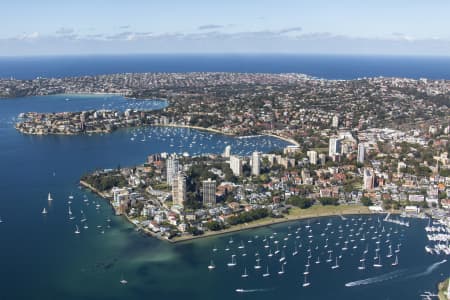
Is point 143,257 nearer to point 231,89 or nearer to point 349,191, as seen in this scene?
point 349,191

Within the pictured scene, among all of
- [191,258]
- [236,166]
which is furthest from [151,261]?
[236,166]

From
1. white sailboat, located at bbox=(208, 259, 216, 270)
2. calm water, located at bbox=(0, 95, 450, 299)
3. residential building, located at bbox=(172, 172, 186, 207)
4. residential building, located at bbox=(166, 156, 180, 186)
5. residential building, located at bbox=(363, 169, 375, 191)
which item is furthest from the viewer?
residential building, located at bbox=(166, 156, 180, 186)

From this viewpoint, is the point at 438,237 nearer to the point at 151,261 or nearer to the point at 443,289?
the point at 443,289

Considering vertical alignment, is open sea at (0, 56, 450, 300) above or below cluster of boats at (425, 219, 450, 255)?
below

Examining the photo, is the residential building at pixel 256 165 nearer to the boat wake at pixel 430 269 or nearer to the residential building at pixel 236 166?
the residential building at pixel 236 166

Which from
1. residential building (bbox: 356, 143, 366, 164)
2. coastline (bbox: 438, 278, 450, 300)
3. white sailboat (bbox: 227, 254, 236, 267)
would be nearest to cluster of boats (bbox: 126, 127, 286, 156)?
residential building (bbox: 356, 143, 366, 164)

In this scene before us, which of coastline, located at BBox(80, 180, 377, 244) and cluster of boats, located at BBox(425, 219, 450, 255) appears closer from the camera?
cluster of boats, located at BBox(425, 219, 450, 255)

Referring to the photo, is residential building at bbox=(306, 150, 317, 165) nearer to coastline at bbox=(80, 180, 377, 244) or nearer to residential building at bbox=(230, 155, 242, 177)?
residential building at bbox=(230, 155, 242, 177)

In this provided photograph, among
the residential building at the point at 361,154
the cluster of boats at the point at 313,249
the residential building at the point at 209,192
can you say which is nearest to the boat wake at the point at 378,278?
the cluster of boats at the point at 313,249
